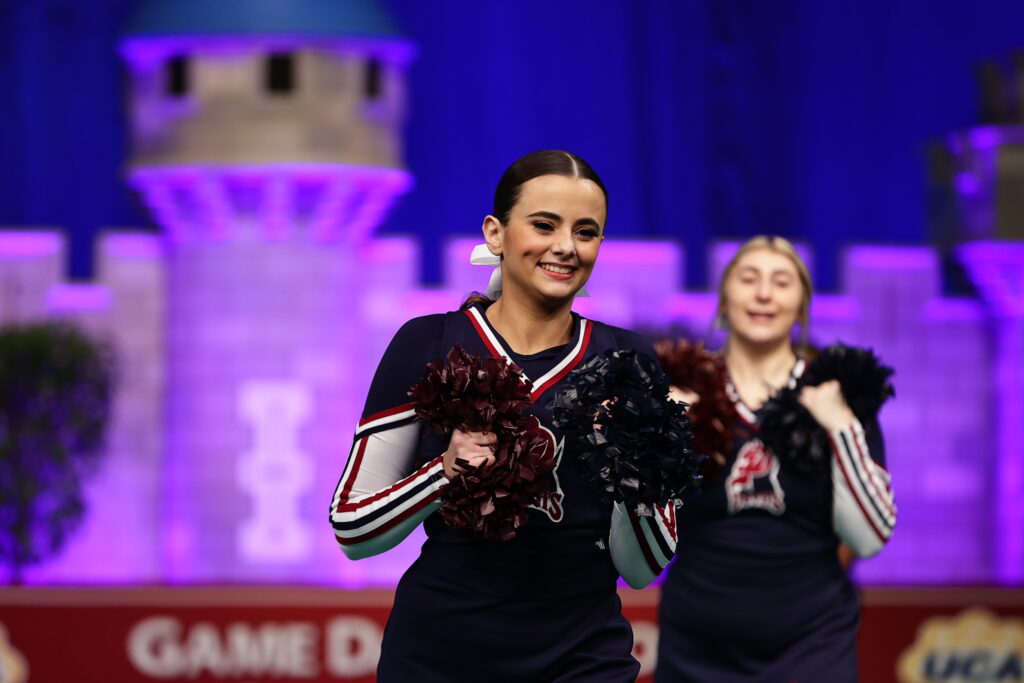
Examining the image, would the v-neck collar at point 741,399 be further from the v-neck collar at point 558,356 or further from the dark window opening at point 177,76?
the dark window opening at point 177,76

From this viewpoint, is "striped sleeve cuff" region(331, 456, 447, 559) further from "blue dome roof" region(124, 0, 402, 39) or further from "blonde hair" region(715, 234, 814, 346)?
"blue dome roof" region(124, 0, 402, 39)

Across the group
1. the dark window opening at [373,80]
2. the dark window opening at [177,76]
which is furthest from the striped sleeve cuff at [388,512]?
the dark window opening at [177,76]

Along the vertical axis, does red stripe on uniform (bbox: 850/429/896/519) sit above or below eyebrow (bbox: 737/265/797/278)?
below

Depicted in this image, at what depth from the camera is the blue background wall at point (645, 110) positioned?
1421 centimetres

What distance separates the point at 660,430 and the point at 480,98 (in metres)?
12.9

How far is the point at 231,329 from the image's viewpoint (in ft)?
42.5

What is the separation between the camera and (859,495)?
10.9ft

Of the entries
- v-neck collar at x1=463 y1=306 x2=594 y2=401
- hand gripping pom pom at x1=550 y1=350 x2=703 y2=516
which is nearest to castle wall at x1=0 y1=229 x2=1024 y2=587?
v-neck collar at x1=463 y1=306 x2=594 y2=401

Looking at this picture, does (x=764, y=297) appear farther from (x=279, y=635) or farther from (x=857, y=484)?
(x=279, y=635)

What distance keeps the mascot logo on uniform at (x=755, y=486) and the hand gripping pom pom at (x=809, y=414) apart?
5cm

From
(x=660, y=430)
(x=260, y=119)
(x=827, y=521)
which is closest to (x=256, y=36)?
(x=260, y=119)

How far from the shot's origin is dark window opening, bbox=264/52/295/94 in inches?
510

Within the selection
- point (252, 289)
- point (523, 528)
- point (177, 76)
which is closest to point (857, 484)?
point (523, 528)

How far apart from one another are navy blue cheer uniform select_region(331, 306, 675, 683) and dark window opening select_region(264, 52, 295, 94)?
10918 millimetres
